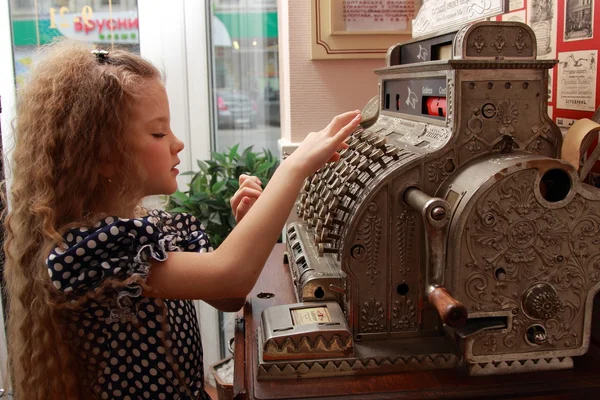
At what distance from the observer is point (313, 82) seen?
2564 millimetres

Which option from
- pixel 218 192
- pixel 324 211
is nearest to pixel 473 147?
pixel 324 211

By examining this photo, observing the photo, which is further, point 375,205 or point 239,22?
point 239,22

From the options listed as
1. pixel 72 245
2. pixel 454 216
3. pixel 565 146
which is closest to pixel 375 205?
pixel 454 216

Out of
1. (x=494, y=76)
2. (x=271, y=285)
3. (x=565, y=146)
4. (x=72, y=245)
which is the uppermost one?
(x=494, y=76)

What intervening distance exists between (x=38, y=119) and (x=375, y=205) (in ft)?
2.16

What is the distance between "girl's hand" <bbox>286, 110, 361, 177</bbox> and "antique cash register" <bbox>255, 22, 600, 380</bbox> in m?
0.12

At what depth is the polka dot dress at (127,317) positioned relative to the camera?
103 cm

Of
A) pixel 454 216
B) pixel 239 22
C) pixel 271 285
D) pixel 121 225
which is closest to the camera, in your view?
pixel 121 225

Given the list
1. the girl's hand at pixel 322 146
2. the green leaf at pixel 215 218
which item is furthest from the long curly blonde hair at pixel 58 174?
the green leaf at pixel 215 218

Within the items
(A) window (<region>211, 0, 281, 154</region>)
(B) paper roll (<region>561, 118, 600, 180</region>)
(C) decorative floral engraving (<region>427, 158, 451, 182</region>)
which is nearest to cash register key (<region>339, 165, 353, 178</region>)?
(C) decorative floral engraving (<region>427, 158, 451, 182</region>)

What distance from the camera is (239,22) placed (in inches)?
130

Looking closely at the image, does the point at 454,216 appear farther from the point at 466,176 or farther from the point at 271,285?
the point at 271,285

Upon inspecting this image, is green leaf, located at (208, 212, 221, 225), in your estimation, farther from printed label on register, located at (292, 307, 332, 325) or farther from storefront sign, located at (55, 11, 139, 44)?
printed label on register, located at (292, 307, 332, 325)

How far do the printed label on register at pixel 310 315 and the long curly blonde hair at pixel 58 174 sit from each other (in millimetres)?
396
